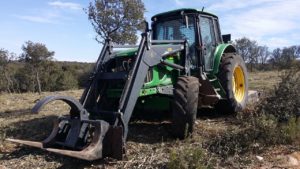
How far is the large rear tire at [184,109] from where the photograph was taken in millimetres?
6645

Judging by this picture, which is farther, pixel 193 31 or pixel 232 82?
pixel 232 82

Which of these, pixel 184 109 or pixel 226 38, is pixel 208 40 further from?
pixel 184 109

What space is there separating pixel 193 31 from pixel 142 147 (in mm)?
3063

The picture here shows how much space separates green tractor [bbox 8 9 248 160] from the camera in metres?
6.00

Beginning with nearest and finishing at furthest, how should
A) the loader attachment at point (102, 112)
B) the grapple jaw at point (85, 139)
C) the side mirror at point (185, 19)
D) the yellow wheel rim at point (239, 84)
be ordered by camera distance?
1. the grapple jaw at point (85, 139)
2. the loader attachment at point (102, 112)
3. the side mirror at point (185, 19)
4. the yellow wheel rim at point (239, 84)

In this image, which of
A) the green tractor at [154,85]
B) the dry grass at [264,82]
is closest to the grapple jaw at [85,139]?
the green tractor at [154,85]

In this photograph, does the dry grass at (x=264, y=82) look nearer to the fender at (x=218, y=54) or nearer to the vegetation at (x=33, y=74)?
the fender at (x=218, y=54)

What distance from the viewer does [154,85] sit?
711 centimetres

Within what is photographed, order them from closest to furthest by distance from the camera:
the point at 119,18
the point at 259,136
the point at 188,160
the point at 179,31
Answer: the point at 188,160, the point at 259,136, the point at 179,31, the point at 119,18

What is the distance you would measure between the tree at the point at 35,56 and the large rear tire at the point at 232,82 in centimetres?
2722

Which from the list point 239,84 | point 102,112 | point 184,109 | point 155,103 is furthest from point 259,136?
point 239,84

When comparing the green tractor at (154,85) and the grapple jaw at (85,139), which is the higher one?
the green tractor at (154,85)

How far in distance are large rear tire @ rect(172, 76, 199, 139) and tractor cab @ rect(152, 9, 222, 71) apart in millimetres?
1570

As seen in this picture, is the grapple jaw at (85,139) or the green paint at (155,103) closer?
the grapple jaw at (85,139)
